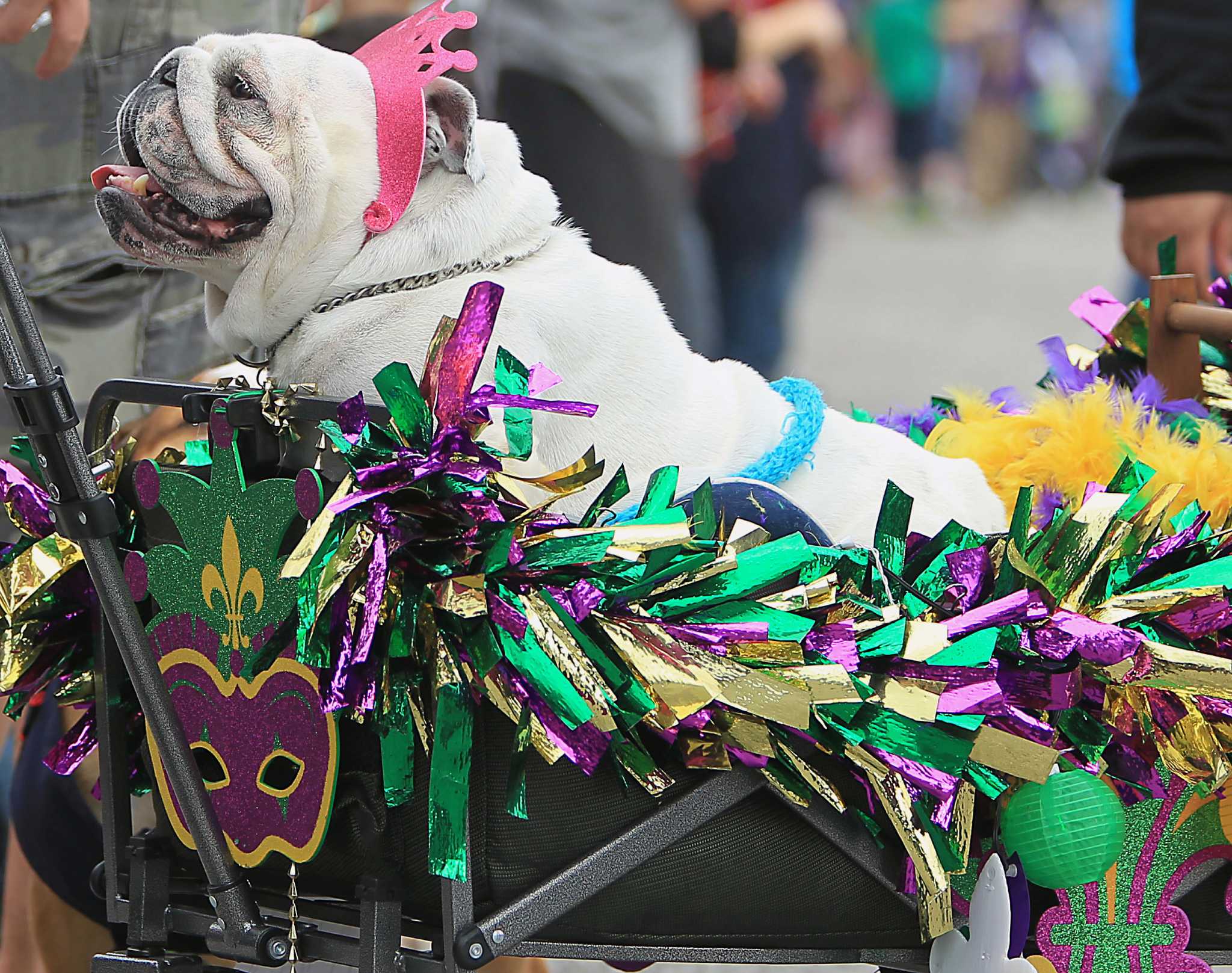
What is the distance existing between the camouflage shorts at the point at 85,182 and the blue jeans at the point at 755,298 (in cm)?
258

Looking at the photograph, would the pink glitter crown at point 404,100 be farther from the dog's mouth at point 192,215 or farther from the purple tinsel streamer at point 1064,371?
the purple tinsel streamer at point 1064,371

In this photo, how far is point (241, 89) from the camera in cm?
134

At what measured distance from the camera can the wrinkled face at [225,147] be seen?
1.30 metres

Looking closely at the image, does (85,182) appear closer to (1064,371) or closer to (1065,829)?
(1064,371)

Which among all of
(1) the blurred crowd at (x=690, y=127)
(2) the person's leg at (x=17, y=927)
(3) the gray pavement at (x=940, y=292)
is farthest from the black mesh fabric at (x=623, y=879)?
(3) the gray pavement at (x=940, y=292)

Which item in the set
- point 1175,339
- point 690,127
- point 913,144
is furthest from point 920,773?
point 913,144

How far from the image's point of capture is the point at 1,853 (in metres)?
2.12

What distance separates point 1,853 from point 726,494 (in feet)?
4.57

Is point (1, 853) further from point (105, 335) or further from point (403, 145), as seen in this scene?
point (403, 145)

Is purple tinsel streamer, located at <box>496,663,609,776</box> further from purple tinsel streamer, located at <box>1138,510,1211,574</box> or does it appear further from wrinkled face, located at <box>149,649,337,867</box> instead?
purple tinsel streamer, located at <box>1138,510,1211,574</box>

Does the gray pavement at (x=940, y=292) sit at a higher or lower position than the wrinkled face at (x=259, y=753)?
lower

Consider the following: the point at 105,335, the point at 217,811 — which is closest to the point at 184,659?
the point at 217,811

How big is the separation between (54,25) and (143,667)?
0.83 metres

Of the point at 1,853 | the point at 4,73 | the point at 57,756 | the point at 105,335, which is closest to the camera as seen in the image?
the point at 57,756
